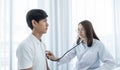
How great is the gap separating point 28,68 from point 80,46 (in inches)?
30.0

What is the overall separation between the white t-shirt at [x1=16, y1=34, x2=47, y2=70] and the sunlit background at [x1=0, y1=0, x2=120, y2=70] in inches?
31.3

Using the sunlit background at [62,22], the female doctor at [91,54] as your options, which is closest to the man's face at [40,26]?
the female doctor at [91,54]

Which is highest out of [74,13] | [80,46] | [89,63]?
[74,13]

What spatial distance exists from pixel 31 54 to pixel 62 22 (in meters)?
1.18

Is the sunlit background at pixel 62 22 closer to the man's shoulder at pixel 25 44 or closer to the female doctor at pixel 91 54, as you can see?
the female doctor at pixel 91 54

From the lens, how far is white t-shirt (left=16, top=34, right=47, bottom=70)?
54.1 inches

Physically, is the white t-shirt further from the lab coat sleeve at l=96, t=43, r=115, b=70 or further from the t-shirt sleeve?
the lab coat sleeve at l=96, t=43, r=115, b=70

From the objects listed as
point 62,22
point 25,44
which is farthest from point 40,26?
point 62,22

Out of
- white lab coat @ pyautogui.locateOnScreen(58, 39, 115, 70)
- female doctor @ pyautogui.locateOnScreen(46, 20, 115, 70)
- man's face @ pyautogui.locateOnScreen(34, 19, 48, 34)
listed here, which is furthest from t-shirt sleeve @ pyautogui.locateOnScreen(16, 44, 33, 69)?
white lab coat @ pyautogui.locateOnScreen(58, 39, 115, 70)

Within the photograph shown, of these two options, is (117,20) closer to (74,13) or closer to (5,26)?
(74,13)

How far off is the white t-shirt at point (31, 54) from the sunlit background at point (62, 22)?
80 cm

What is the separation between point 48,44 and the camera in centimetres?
246

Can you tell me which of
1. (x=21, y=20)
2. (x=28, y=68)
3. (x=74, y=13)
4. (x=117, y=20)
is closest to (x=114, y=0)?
(x=117, y=20)

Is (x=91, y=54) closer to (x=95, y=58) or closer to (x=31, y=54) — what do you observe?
(x=95, y=58)
